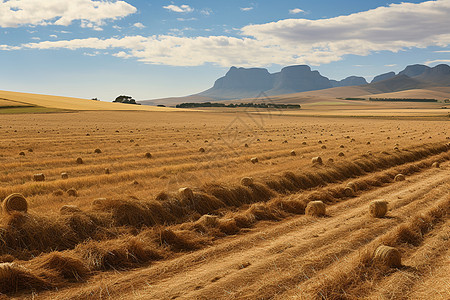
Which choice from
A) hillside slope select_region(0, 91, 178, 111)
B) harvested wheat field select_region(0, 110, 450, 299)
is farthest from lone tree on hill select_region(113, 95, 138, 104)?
harvested wheat field select_region(0, 110, 450, 299)

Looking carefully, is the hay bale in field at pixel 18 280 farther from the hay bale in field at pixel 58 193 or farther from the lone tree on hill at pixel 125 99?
the lone tree on hill at pixel 125 99

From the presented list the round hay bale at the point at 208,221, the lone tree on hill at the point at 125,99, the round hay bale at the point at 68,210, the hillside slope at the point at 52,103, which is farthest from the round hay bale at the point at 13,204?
the lone tree on hill at the point at 125,99

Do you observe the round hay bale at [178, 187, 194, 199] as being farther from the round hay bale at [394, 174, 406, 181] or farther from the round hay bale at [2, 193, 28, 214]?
the round hay bale at [394, 174, 406, 181]

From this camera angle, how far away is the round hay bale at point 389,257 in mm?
7922

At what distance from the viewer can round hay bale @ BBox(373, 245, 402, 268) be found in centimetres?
792

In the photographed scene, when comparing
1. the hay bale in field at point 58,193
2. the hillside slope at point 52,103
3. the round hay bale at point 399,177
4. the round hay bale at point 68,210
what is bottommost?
the round hay bale at point 399,177

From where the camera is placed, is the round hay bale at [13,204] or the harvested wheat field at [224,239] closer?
the harvested wheat field at [224,239]

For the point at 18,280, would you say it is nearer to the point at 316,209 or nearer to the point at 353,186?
the point at 316,209

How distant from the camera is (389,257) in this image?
7.92 m

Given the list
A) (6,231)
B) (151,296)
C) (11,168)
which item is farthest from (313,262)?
(11,168)

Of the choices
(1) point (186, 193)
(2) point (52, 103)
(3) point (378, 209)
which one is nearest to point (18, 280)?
(1) point (186, 193)

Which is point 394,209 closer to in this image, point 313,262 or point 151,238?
point 313,262

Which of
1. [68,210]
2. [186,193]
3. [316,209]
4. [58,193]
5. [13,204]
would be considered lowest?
[316,209]

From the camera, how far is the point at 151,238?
970cm
